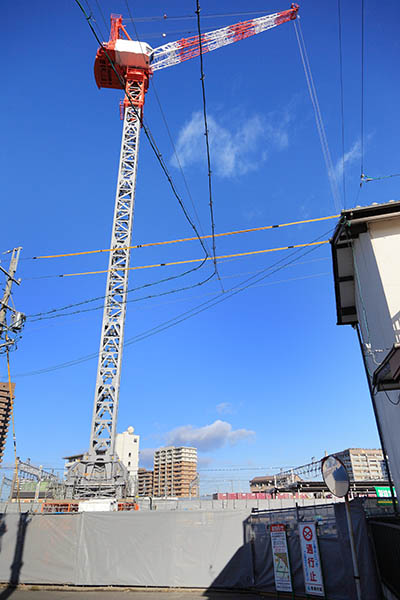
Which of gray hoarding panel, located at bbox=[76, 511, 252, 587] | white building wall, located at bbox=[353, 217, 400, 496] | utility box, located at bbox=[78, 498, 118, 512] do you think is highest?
white building wall, located at bbox=[353, 217, 400, 496]

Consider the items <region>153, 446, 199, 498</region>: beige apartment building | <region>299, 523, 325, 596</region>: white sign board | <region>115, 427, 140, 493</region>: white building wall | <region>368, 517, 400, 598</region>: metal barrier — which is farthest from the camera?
<region>153, 446, 199, 498</region>: beige apartment building

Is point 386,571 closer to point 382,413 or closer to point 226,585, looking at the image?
point 382,413

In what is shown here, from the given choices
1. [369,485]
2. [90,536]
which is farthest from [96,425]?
[369,485]

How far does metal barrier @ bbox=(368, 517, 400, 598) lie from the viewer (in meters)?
5.98

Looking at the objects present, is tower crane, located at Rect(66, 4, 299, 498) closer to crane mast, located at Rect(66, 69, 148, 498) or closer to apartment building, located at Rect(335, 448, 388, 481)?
crane mast, located at Rect(66, 69, 148, 498)

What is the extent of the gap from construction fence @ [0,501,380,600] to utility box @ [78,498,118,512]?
424cm

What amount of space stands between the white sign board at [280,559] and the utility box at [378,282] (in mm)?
3282

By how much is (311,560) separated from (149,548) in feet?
17.4

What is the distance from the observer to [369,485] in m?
30.3

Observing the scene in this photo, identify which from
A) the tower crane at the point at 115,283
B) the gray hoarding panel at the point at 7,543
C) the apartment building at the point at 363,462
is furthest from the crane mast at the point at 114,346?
the apartment building at the point at 363,462

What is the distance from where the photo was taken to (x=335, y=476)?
5754mm

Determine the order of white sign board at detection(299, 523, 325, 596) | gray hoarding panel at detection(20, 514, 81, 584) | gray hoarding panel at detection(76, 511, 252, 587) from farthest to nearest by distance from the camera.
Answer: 1. gray hoarding panel at detection(20, 514, 81, 584)
2. gray hoarding panel at detection(76, 511, 252, 587)
3. white sign board at detection(299, 523, 325, 596)

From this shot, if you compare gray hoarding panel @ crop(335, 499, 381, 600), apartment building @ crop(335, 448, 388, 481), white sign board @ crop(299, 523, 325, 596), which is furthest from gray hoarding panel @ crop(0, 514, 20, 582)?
apartment building @ crop(335, 448, 388, 481)

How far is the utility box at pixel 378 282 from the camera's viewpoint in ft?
27.2
